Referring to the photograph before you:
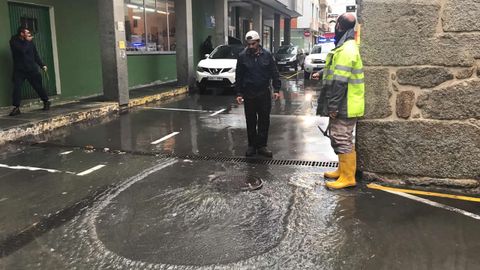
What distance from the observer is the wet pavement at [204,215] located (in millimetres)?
3490

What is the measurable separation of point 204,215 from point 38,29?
8.71 metres

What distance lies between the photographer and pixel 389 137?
16.9 feet

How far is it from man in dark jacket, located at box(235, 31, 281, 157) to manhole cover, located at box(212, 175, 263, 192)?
3.59 feet

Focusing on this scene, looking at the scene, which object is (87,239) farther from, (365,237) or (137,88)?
(137,88)

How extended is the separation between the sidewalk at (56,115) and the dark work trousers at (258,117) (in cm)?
420

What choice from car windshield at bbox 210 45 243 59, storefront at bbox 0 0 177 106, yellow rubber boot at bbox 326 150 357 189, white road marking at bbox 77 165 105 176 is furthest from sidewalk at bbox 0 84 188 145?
yellow rubber boot at bbox 326 150 357 189

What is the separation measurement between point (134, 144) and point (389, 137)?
164 inches

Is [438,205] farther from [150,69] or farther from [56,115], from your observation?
[150,69]

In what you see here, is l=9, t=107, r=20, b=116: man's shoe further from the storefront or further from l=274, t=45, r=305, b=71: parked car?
l=274, t=45, r=305, b=71: parked car

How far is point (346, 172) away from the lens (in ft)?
17.0

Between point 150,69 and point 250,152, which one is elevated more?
point 150,69

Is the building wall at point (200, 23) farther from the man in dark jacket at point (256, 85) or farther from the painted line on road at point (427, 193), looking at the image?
the painted line on road at point (427, 193)

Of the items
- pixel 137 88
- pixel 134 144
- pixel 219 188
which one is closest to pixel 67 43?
pixel 137 88

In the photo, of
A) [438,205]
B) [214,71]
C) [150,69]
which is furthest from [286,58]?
[438,205]
